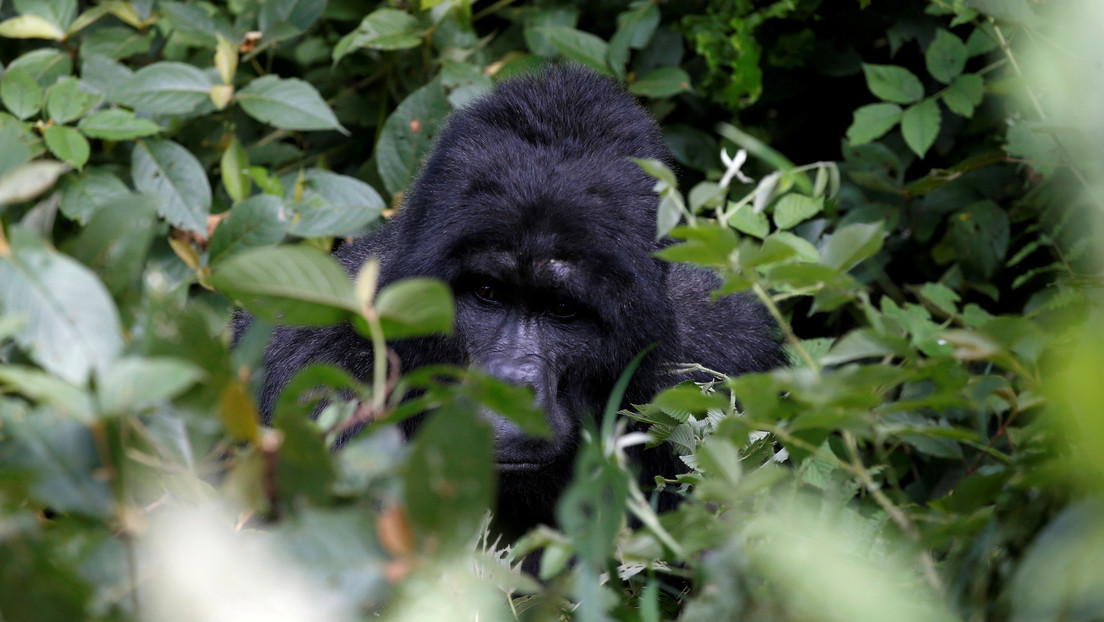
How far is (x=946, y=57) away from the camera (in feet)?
8.26

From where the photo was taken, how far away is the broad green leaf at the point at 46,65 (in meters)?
2.52

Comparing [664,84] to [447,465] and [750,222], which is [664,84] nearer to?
[750,222]

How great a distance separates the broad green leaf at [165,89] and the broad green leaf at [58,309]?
1.89 m

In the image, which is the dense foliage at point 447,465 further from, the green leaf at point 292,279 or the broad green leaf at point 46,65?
the broad green leaf at point 46,65

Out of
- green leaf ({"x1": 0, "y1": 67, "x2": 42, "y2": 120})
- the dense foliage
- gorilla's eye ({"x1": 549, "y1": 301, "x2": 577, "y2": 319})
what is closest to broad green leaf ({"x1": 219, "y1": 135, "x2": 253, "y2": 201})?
green leaf ({"x1": 0, "y1": 67, "x2": 42, "y2": 120})

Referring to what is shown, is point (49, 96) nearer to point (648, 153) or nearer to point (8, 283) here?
point (648, 153)

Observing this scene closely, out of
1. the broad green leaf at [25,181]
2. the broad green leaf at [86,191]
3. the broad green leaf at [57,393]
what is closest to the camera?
the broad green leaf at [57,393]

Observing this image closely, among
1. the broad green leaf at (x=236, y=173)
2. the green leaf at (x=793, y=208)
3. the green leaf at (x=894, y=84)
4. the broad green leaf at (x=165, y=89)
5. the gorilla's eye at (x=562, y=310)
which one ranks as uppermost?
the green leaf at (x=793, y=208)

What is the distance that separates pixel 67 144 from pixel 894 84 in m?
2.07

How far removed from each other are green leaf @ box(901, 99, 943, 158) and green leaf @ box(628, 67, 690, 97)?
612mm

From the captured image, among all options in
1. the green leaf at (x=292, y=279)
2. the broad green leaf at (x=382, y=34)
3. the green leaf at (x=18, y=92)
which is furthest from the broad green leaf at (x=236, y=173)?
the green leaf at (x=292, y=279)

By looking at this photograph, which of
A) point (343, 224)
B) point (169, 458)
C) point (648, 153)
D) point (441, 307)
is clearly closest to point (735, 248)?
point (441, 307)

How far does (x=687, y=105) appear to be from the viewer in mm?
3172

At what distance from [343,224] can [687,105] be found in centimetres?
135
